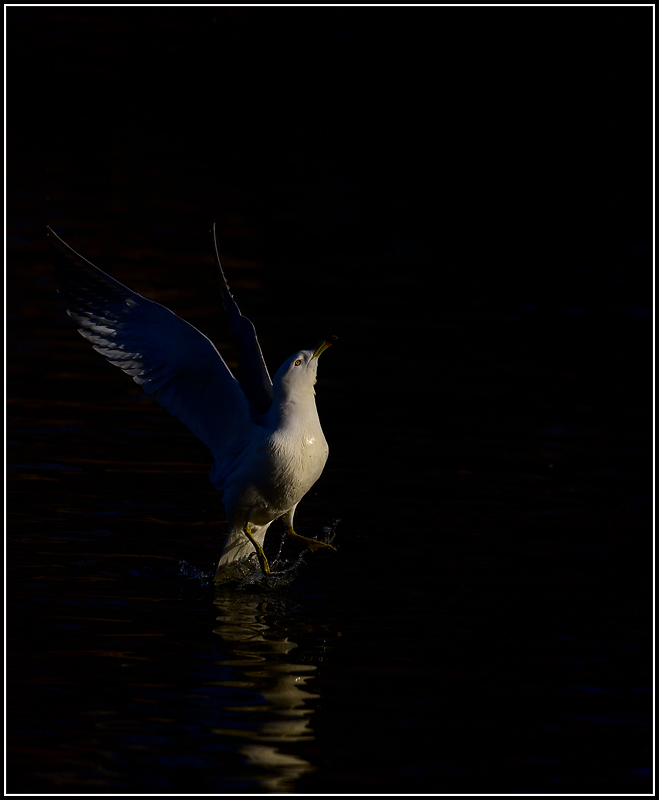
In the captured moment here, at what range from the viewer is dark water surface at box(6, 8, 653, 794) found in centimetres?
568

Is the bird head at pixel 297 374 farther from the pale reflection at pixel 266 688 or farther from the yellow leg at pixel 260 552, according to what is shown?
the pale reflection at pixel 266 688

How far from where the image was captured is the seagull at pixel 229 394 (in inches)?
283

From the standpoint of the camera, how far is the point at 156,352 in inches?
290

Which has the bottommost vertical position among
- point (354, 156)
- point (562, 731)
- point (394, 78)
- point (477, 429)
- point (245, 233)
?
point (562, 731)

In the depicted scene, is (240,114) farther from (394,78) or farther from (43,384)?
(43,384)

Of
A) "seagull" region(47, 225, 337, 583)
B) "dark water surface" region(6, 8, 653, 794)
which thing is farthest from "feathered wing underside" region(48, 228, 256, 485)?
"dark water surface" region(6, 8, 653, 794)

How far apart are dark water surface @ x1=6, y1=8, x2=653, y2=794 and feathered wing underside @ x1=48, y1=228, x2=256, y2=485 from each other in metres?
0.84

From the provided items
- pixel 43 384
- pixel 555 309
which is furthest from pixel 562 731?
pixel 555 309

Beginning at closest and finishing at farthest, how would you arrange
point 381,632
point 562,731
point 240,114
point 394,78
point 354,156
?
1. point 562,731
2. point 381,632
3. point 354,156
4. point 240,114
5. point 394,78

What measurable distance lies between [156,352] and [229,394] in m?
0.50

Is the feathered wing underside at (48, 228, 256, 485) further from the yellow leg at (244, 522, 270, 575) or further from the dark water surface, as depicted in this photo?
the dark water surface

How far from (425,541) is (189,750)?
282cm

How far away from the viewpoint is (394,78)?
25.3m

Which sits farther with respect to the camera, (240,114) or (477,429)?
(240,114)
